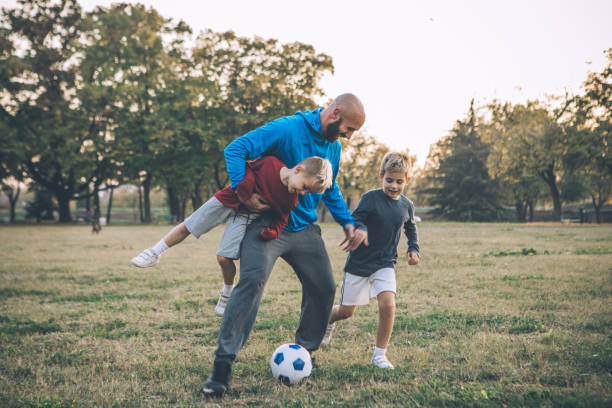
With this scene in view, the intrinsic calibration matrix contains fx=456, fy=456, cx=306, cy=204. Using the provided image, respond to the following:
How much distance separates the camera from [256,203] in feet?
11.5

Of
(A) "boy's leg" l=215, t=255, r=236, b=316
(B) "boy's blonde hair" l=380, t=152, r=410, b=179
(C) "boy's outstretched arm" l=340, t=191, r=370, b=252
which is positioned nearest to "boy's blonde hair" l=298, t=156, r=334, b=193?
(C) "boy's outstretched arm" l=340, t=191, r=370, b=252

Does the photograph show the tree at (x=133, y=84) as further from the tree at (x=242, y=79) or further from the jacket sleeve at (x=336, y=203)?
the jacket sleeve at (x=336, y=203)

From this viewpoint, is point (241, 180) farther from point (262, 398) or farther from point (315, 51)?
point (315, 51)

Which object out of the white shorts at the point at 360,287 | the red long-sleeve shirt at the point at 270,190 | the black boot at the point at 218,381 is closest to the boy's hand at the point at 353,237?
the white shorts at the point at 360,287

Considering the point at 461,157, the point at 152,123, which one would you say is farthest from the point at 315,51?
the point at 461,157

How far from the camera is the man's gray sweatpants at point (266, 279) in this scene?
346 centimetres

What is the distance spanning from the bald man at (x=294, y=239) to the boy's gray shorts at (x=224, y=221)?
0.11 m

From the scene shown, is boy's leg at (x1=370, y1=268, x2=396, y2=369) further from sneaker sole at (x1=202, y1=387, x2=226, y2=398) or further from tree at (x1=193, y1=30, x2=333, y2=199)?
tree at (x1=193, y1=30, x2=333, y2=199)

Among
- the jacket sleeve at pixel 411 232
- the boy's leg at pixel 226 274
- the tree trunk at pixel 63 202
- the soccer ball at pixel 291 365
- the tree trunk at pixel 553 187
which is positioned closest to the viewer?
the soccer ball at pixel 291 365

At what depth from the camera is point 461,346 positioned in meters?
4.48

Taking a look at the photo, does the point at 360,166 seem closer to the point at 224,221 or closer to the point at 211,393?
the point at 224,221

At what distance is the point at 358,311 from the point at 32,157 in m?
39.4

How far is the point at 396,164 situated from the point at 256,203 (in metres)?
1.50

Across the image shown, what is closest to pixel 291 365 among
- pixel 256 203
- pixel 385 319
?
pixel 385 319
